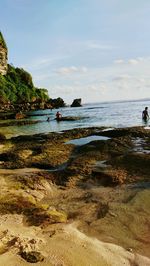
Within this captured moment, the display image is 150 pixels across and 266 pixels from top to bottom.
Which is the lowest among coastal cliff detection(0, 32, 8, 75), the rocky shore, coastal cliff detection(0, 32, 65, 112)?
the rocky shore

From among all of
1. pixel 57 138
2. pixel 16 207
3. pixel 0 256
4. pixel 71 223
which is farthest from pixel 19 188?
pixel 57 138

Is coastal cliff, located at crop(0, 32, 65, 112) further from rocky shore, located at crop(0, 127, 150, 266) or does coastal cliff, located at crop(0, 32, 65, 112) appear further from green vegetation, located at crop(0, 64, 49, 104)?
rocky shore, located at crop(0, 127, 150, 266)

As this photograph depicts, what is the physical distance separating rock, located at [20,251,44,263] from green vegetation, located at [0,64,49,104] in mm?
88095

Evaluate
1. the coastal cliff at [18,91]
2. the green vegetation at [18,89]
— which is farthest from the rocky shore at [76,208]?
the green vegetation at [18,89]

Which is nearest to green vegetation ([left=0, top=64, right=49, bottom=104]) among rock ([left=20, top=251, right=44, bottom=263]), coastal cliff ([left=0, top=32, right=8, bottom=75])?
coastal cliff ([left=0, top=32, right=8, bottom=75])

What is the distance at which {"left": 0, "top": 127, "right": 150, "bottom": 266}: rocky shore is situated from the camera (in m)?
6.75

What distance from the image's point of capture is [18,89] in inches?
4272

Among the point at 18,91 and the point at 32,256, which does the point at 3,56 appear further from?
the point at 32,256

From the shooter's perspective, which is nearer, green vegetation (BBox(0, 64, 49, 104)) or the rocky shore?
the rocky shore

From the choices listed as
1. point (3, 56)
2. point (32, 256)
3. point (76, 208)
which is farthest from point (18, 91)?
point (32, 256)

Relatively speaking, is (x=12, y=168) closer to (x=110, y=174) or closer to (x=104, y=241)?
(x=110, y=174)

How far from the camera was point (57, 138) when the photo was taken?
2389 centimetres

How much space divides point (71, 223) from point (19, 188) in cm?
334

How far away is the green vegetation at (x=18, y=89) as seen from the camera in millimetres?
100256
